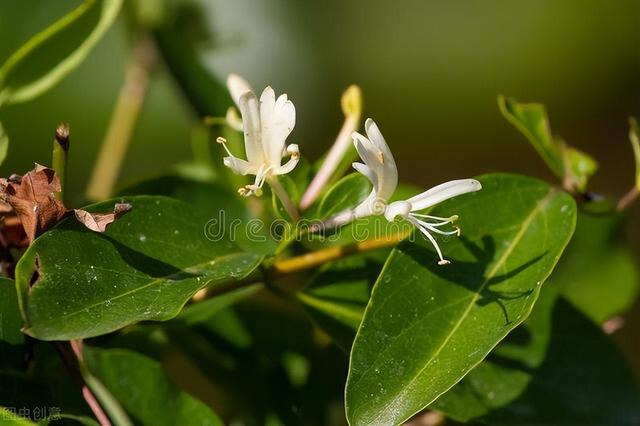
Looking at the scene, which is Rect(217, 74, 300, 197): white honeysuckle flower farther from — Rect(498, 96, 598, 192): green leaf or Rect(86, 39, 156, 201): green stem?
Rect(86, 39, 156, 201): green stem

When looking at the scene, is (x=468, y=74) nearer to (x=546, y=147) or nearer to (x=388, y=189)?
(x=546, y=147)

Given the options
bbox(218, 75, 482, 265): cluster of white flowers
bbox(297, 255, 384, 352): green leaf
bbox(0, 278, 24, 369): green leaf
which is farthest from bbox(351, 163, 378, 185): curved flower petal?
bbox(0, 278, 24, 369): green leaf

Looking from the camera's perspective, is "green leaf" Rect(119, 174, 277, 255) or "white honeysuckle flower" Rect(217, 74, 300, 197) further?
"green leaf" Rect(119, 174, 277, 255)

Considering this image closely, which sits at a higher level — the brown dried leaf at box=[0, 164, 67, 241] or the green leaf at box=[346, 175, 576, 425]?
the brown dried leaf at box=[0, 164, 67, 241]

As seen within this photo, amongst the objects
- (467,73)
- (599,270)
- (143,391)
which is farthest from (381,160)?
(467,73)

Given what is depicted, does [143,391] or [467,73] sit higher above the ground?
[143,391]

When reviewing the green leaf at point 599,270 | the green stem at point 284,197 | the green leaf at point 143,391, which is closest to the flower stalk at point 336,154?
the green stem at point 284,197

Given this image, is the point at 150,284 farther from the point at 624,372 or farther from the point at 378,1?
the point at 378,1
